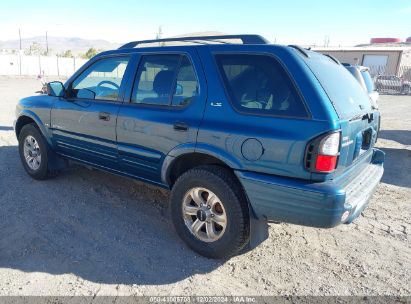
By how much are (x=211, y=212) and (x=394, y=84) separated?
27845 millimetres

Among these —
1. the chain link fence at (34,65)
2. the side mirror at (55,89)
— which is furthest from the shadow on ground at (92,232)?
the chain link fence at (34,65)

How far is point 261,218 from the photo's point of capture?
8.98ft

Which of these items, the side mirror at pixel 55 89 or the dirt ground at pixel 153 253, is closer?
the dirt ground at pixel 153 253

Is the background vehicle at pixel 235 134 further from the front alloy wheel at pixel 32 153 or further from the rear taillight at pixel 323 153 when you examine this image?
the front alloy wheel at pixel 32 153

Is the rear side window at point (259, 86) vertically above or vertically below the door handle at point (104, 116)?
above

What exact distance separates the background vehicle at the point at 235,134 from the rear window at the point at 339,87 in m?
0.02

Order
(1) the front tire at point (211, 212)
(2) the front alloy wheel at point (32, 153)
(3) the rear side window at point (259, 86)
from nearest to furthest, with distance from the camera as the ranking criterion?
(3) the rear side window at point (259, 86)
(1) the front tire at point (211, 212)
(2) the front alloy wheel at point (32, 153)

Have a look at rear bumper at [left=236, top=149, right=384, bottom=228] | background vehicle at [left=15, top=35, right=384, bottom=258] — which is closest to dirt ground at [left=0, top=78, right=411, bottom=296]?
background vehicle at [left=15, top=35, right=384, bottom=258]

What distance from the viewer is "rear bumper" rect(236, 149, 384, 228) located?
7.90 feet

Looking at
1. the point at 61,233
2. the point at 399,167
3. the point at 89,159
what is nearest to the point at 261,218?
the point at 61,233

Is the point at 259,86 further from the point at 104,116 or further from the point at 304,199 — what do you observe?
the point at 104,116

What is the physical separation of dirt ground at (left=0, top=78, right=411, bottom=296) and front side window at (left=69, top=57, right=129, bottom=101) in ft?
4.27

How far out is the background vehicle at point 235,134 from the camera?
2459 millimetres

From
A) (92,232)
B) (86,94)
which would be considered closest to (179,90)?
(86,94)
